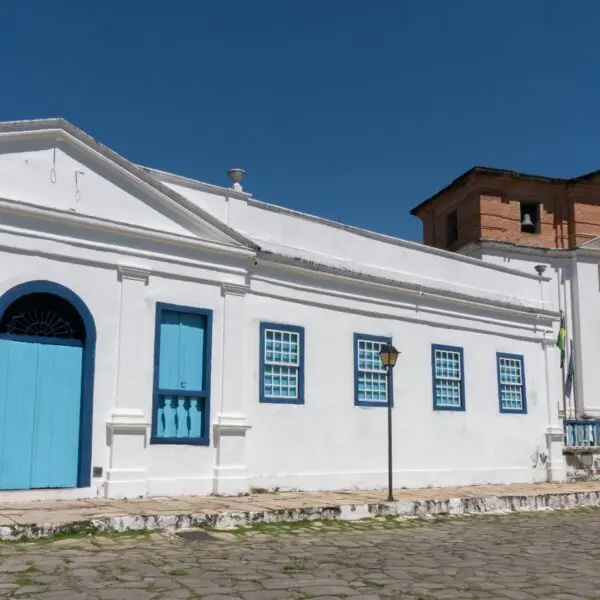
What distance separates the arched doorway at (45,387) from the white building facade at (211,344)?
2 centimetres

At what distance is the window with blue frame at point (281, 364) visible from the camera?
11.4 metres

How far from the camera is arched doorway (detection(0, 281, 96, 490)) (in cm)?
911

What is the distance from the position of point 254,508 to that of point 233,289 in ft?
10.9

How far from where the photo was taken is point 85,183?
10.0 meters

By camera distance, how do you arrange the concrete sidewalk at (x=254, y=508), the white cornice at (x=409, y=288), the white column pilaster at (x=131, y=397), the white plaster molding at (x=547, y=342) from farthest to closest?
the white plaster molding at (x=547, y=342)
the white cornice at (x=409, y=288)
the white column pilaster at (x=131, y=397)
the concrete sidewalk at (x=254, y=508)

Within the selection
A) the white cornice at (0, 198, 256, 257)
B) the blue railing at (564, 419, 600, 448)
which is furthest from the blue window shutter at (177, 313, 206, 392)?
the blue railing at (564, 419, 600, 448)

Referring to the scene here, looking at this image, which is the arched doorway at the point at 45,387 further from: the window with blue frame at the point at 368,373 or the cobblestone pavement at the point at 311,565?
the window with blue frame at the point at 368,373

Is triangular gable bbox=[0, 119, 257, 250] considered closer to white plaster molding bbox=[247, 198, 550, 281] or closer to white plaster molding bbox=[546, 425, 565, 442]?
white plaster molding bbox=[247, 198, 550, 281]

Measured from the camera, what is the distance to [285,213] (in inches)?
487

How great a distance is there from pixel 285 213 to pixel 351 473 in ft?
14.2

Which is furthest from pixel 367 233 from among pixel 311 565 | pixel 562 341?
pixel 562 341

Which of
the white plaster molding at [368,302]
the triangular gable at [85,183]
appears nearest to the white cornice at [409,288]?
the white plaster molding at [368,302]

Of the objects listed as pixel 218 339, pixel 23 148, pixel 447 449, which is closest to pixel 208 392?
pixel 218 339

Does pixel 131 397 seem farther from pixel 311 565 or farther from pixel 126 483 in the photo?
pixel 311 565
